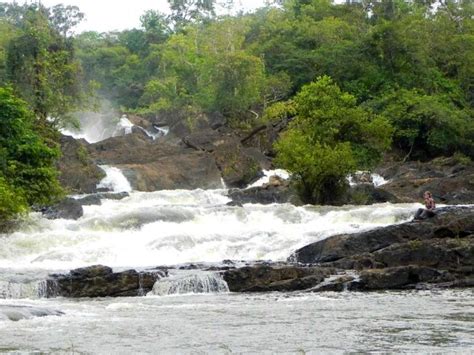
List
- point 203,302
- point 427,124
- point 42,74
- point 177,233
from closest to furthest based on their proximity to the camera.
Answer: point 203,302, point 177,233, point 42,74, point 427,124

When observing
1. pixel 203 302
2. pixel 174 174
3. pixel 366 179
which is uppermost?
pixel 174 174

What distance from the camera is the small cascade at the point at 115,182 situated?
157ft

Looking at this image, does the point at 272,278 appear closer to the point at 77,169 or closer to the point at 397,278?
the point at 397,278

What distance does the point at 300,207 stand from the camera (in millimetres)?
37688

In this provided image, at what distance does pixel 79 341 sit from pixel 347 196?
27.3 metres

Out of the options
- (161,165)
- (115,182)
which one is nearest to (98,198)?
(115,182)

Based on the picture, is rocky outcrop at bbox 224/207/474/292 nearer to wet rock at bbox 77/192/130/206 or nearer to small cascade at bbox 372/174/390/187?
wet rock at bbox 77/192/130/206

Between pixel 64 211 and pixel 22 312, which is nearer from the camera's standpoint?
pixel 22 312

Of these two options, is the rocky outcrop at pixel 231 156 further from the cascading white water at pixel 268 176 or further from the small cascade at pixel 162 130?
the small cascade at pixel 162 130

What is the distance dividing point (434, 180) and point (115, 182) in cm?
1841

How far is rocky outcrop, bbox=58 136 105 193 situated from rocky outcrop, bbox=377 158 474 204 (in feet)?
54.8

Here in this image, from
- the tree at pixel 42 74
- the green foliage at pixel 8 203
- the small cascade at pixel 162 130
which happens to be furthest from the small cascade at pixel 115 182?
the small cascade at pixel 162 130

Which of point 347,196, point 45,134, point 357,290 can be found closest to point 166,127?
point 45,134

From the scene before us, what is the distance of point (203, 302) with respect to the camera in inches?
838
